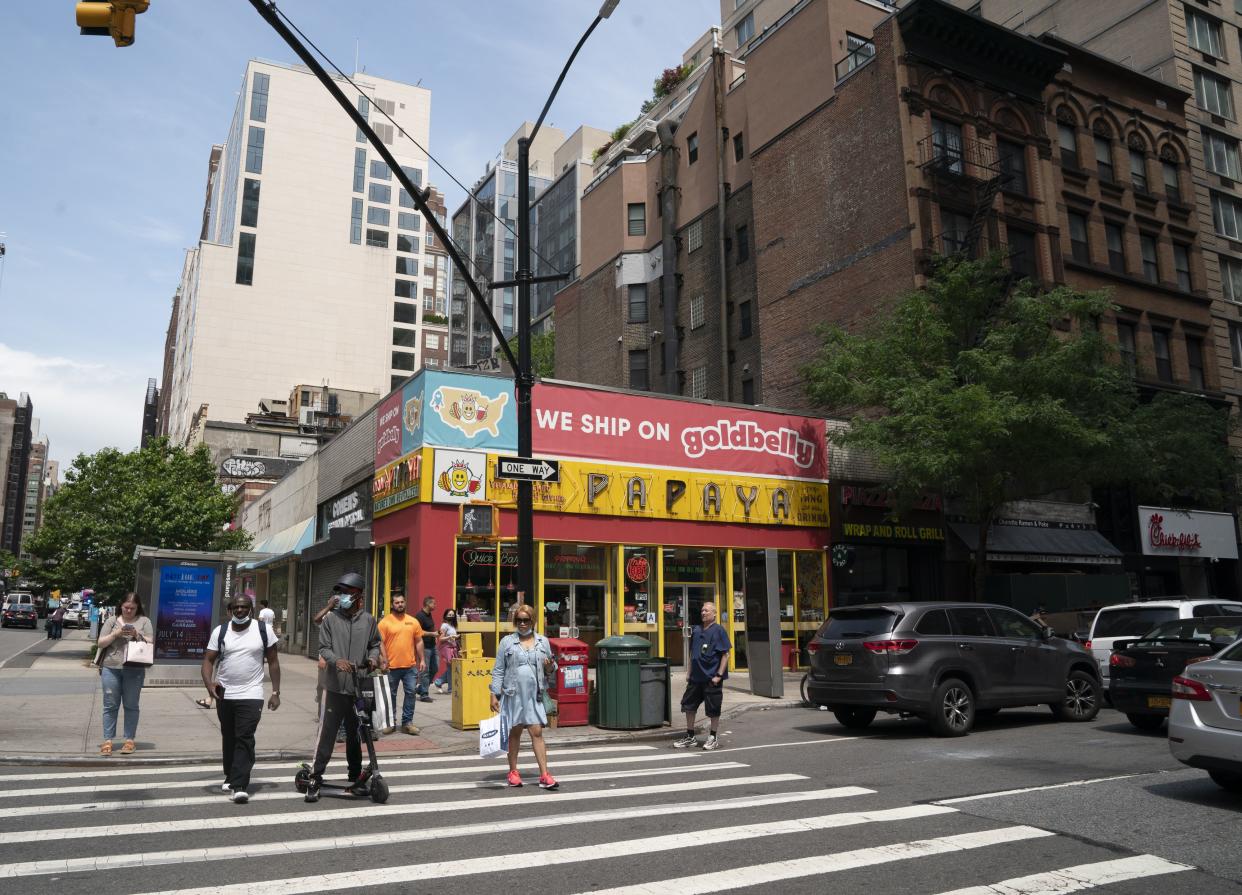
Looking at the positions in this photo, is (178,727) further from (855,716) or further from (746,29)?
(746,29)

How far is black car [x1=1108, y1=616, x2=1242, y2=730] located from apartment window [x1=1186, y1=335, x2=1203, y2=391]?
27.0 metres

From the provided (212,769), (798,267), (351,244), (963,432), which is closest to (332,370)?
(351,244)

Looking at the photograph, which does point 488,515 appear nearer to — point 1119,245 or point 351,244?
point 1119,245

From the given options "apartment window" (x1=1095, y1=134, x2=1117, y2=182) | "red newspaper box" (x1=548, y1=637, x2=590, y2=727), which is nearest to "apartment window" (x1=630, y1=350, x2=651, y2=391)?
"apartment window" (x1=1095, y1=134, x2=1117, y2=182)

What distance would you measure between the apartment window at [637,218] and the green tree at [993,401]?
66.9ft

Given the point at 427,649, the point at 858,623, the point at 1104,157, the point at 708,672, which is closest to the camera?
the point at 708,672

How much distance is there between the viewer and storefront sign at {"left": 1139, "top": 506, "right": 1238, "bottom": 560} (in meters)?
31.9

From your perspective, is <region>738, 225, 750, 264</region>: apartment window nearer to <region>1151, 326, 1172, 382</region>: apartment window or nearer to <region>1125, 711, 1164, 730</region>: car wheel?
<region>1151, 326, 1172, 382</region>: apartment window

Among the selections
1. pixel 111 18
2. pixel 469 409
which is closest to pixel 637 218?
pixel 469 409

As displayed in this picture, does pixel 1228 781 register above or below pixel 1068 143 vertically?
below

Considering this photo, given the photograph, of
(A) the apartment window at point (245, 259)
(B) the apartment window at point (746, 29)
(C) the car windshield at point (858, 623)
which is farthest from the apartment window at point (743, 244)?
(A) the apartment window at point (245, 259)

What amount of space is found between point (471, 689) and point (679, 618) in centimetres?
1044

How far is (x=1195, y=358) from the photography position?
36625 millimetres

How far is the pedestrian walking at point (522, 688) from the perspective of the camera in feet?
30.2
